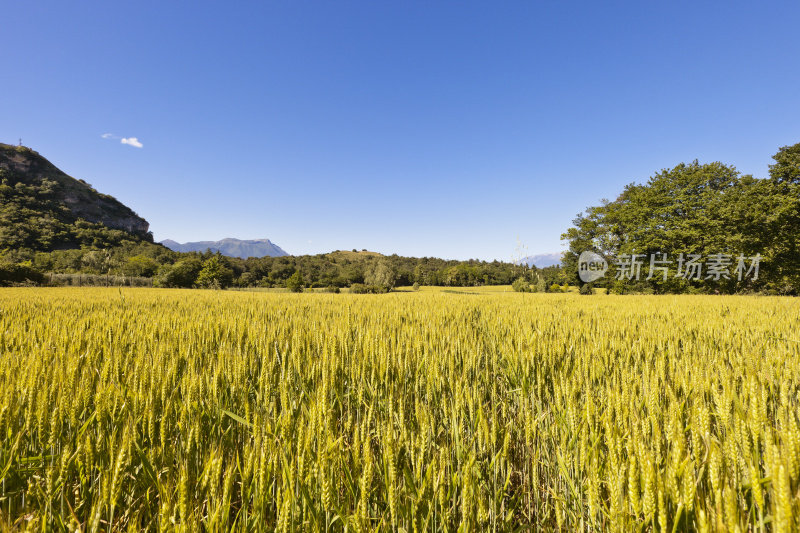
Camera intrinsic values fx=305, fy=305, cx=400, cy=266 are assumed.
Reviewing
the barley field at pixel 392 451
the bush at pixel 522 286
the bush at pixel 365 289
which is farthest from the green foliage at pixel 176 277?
the bush at pixel 522 286

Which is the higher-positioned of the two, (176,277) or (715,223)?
(715,223)

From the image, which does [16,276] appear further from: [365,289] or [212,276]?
[365,289]

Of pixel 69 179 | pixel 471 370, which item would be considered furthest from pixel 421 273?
pixel 69 179

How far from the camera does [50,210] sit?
73.2 meters

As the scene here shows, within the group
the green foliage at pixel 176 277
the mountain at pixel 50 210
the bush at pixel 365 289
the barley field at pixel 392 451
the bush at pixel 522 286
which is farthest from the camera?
the mountain at pixel 50 210

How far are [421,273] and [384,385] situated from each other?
63.6 m

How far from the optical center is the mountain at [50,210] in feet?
192

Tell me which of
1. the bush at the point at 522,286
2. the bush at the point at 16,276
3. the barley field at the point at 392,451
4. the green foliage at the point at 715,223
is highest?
the green foliage at the point at 715,223

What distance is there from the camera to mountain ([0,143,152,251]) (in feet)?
192

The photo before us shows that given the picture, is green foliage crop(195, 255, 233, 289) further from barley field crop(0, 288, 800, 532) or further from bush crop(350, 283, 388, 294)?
barley field crop(0, 288, 800, 532)

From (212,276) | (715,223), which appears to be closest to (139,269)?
(212,276)

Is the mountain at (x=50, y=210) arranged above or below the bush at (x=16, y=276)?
above

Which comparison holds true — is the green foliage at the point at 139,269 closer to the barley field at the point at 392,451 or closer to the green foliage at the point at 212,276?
the green foliage at the point at 212,276

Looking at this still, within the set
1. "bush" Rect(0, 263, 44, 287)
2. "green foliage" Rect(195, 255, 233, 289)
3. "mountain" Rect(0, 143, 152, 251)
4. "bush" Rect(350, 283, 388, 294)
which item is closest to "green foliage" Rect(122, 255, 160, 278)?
"green foliage" Rect(195, 255, 233, 289)
